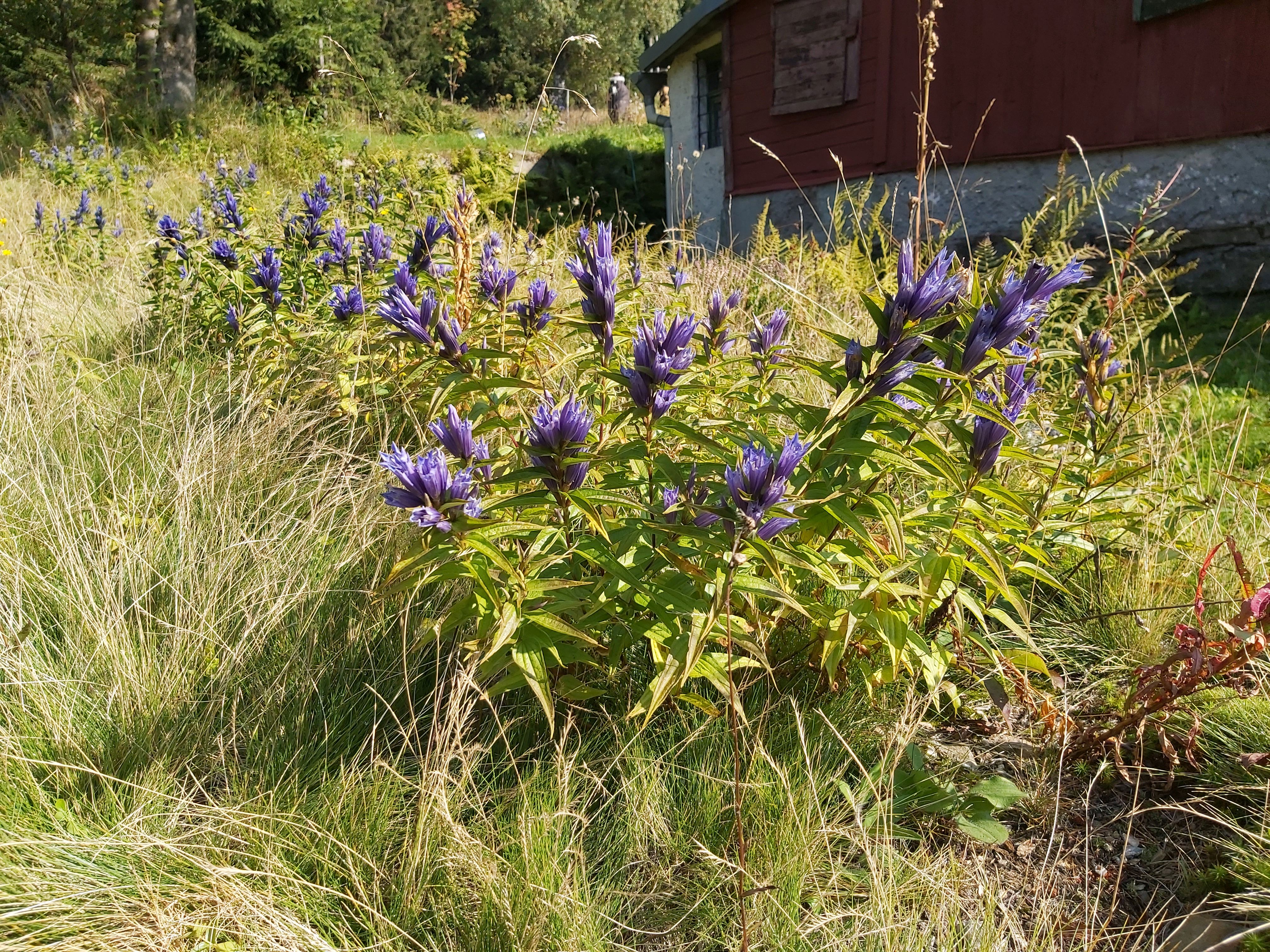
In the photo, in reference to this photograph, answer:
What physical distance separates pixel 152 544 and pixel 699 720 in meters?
1.73

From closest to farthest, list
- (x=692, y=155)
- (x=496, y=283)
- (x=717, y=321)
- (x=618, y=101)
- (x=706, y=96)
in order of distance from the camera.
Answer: (x=717, y=321) < (x=496, y=283) < (x=692, y=155) < (x=706, y=96) < (x=618, y=101)

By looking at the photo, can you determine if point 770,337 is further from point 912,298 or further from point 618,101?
point 618,101

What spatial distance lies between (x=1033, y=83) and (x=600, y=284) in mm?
8656

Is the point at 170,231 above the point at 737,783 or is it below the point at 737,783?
above

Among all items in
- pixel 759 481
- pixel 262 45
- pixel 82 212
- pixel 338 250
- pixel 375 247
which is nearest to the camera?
pixel 759 481

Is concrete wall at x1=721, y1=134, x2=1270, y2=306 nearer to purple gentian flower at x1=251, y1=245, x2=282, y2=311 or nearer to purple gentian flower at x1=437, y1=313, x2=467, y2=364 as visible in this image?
purple gentian flower at x1=251, y1=245, x2=282, y2=311

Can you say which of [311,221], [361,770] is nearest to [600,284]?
[361,770]

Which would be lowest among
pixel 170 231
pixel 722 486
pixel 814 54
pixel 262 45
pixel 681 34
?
pixel 722 486

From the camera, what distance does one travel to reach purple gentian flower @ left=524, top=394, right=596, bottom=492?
153 cm

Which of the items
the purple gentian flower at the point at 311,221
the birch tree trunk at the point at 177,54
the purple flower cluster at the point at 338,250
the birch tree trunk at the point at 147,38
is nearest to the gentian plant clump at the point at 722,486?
the purple flower cluster at the point at 338,250

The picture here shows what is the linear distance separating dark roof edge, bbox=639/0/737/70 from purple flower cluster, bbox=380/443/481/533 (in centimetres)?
1231

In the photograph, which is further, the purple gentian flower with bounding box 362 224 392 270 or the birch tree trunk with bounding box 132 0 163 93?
the birch tree trunk with bounding box 132 0 163 93

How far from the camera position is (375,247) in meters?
3.14

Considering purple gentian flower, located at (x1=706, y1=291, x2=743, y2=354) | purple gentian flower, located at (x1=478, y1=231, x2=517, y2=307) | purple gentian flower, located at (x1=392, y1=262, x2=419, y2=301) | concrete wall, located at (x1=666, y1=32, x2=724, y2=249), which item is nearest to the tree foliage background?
concrete wall, located at (x1=666, y1=32, x2=724, y2=249)
